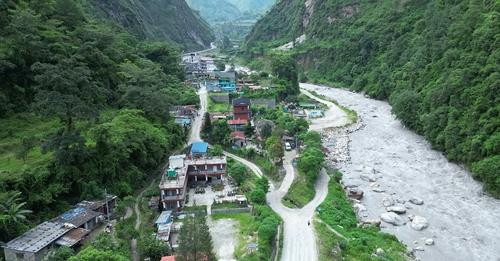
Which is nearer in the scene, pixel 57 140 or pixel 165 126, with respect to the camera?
pixel 57 140

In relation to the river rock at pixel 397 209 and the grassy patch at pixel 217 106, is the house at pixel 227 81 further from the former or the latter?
the river rock at pixel 397 209

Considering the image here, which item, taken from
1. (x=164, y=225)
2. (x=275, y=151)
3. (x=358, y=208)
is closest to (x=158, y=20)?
(x=275, y=151)

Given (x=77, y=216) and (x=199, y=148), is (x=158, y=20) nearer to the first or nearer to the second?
(x=199, y=148)

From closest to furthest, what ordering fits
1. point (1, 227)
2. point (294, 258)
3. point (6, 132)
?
point (1, 227), point (294, 258), point (6, 132)

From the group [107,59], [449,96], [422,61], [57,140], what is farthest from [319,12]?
[57,140]

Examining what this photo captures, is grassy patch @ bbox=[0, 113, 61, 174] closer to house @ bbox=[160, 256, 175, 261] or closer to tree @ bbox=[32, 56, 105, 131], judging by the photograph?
tree @ bbox=[32, 56, 105, 131]

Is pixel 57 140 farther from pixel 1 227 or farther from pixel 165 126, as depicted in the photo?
pixel 165 126

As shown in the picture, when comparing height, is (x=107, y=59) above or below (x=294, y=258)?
above
